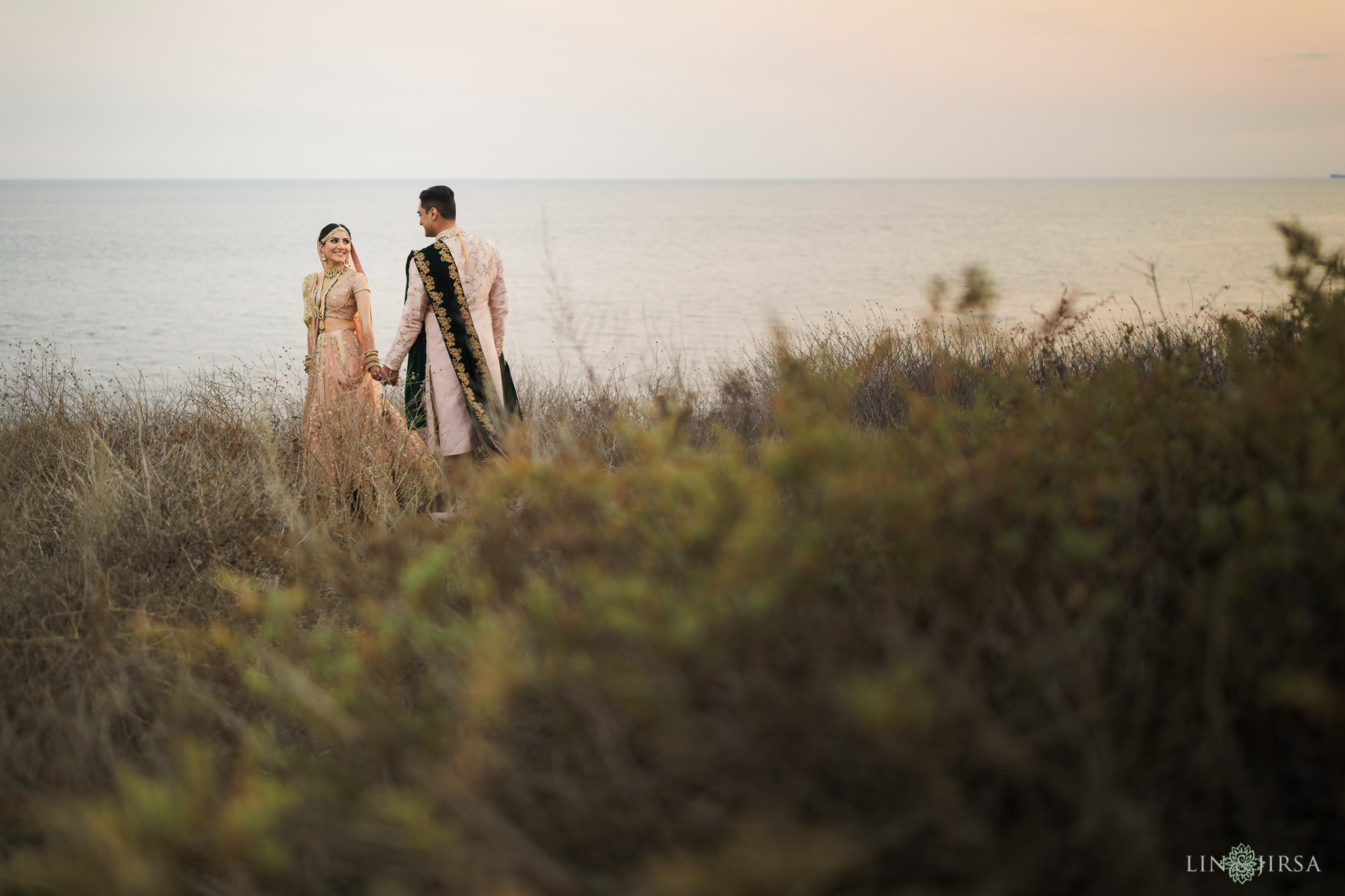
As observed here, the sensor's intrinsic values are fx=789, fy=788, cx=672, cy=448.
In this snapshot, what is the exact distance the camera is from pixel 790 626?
171 centimetres

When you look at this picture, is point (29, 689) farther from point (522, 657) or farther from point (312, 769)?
point (522, 657)

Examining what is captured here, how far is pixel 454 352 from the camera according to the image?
18.7 ft

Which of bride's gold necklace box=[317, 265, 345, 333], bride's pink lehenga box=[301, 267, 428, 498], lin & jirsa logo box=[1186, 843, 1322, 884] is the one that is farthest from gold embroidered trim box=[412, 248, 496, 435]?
lin & jirsa logo box=[1186, 843, 1322, 884]

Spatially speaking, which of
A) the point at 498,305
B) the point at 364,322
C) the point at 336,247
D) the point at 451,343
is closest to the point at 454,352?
the point at 451,343

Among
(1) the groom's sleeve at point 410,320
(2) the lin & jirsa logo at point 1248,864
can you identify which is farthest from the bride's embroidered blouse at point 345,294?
(2) the lin & jirsa logo at point 1248,864

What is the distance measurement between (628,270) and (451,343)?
3108 centimetres

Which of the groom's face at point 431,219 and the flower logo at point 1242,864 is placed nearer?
the flower logo at point 1242,864

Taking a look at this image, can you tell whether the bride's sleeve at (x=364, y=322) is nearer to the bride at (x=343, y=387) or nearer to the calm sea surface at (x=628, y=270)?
the bride at (x=343, y=387)

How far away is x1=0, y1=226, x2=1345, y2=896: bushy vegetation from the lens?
143cm

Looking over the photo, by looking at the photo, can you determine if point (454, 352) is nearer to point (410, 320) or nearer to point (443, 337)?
point (443, 337)

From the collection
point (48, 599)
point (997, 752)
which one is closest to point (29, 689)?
point (48, 599)

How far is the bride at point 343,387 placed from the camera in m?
5.25

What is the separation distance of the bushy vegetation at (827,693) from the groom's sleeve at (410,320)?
3.42 meters

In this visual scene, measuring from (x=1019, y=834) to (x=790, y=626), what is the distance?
0.57m
